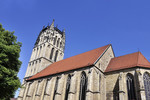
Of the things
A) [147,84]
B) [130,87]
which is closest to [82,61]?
[130,87]

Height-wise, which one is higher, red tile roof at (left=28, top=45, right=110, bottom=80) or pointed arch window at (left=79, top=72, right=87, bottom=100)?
red tile roof at (left=28, top=45, right=110, bottom=80)

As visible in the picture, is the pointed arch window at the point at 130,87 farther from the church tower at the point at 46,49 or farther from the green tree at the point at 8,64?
the church tower at the point at 46,49

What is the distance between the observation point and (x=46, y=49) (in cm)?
3091

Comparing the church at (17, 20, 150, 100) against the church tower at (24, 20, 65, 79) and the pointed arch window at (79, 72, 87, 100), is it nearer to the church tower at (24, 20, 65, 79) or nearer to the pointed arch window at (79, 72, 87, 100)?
the pointed arch window at (79, 72, 87, 100)

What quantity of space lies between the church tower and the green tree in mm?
16400

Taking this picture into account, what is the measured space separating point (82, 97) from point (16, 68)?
8.78m

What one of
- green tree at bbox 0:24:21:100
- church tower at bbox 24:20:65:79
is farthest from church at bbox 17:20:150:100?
church tower at bbox 24:20:65:79

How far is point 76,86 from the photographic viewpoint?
58.6 ft

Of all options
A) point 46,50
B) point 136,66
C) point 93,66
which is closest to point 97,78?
point 93,66

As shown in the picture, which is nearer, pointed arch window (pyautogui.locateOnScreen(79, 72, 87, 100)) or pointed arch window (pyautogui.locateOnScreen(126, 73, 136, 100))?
pointed arch window (pyautogui.locateOnScreen(126, 73, 136, 100))

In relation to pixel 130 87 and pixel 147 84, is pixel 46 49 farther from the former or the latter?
pixel 147 84

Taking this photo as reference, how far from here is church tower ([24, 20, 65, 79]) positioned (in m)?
30.0

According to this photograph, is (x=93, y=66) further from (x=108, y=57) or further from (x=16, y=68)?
(x=16, y=68)

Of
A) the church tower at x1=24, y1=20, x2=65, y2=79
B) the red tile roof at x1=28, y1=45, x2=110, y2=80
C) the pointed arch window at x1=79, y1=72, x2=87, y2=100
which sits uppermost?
the church tower at x1=24, y1=20, x2=65, y2=79
